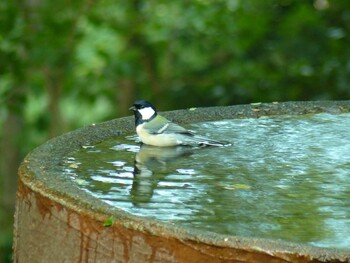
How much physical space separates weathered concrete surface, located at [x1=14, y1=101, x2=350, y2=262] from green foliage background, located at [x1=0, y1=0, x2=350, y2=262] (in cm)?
359

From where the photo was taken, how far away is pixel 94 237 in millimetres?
2559

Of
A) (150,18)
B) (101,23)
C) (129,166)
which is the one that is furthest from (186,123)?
(150,18)

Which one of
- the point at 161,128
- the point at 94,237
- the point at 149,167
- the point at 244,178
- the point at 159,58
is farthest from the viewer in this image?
the point at 159,58

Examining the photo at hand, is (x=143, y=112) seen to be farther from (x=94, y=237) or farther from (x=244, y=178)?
(x=94, y=237)

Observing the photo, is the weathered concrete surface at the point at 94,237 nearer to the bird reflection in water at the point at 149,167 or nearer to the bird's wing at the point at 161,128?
the bird reflection in water at the point at 149,167

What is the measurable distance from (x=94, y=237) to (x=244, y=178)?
68cm

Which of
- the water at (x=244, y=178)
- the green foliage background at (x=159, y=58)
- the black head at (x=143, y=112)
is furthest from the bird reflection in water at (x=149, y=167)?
the green foliage background at (x=159, y=58)

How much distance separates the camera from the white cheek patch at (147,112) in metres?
3.76

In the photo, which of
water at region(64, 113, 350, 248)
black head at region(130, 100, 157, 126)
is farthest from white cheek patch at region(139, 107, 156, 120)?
water at region(64, 113, 350, 248)

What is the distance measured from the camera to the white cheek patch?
3757mm

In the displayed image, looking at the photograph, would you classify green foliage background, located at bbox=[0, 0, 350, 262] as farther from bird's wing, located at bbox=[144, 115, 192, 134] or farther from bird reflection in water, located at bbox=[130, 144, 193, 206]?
bird reflection in water, located at bbox=[130, 144, 193, 206]

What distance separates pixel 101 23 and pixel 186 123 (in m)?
3.20

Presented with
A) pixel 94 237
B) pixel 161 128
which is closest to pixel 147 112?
pixel 161 128

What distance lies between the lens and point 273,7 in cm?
801
